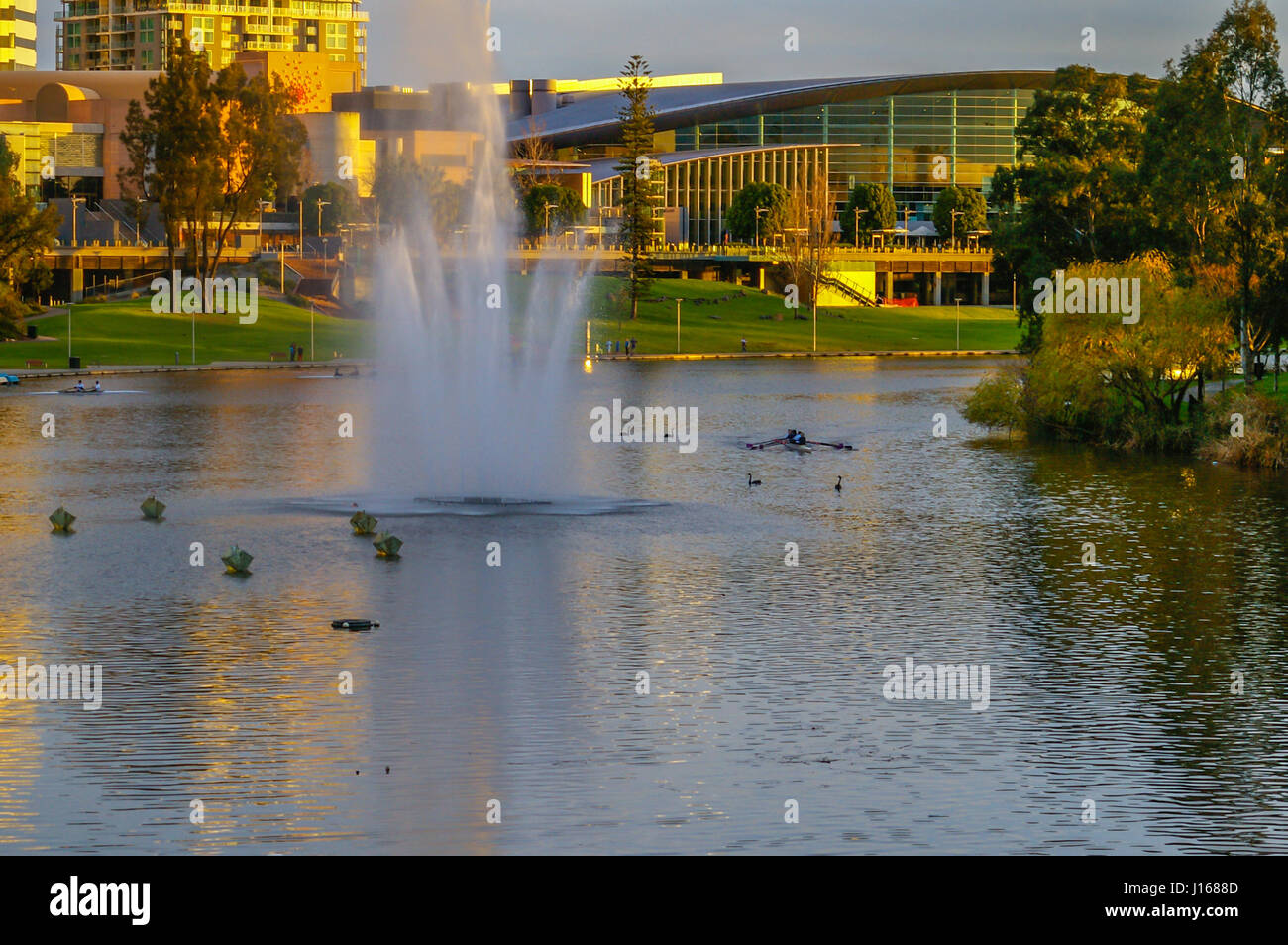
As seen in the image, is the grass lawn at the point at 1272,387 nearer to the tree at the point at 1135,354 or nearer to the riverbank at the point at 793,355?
the tree at the point at 1135,354

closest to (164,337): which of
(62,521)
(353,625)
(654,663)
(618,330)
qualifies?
(618,330)

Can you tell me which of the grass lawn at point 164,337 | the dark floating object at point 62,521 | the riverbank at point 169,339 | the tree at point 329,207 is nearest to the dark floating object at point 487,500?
the dark floating object at point 62,521

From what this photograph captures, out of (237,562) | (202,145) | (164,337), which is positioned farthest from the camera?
(202,145)

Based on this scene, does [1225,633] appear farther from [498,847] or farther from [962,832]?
[498,847]

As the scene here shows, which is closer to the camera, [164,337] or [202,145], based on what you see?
[164,337]

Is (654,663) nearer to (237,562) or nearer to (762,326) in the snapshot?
(237,562)

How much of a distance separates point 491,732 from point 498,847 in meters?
5.66

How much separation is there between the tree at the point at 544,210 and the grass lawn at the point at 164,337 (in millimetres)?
39659

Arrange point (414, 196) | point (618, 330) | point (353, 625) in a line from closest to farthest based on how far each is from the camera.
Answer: point (353, 625), point (414, 196), point (618, 330)

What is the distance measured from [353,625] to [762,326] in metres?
135

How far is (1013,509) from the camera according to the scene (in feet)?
184

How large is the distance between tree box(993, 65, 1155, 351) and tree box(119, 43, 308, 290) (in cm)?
7373

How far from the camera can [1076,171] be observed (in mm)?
86562
